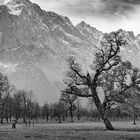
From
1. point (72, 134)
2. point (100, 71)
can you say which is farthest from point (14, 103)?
point (72, 134)

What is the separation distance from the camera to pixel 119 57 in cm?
4481

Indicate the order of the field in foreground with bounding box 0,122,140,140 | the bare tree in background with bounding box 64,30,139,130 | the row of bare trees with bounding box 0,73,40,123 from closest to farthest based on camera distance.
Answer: the field in foreground with bounding box 0,122,140,140, the bare tree in background with bounding box 64,30,139,130, the row of bare trees with bounding box 0,73,40,123

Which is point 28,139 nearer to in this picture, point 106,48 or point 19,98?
point 106,48

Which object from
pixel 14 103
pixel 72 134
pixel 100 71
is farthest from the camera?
pixel 14 103

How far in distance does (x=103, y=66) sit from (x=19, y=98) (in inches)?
3960

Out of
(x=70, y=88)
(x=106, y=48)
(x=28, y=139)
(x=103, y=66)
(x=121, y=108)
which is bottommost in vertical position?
(x=28, y=139)

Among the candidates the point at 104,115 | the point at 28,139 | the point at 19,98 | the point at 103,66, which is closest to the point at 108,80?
the point at 103,66

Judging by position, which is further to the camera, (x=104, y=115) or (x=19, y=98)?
(x=19, y=98)

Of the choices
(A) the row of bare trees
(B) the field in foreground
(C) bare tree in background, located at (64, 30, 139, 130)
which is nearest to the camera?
(B) the field in foreground

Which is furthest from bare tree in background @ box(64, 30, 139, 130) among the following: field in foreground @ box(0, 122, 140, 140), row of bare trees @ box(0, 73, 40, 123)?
row of bare trees @ box(0, 73, 40, 123)

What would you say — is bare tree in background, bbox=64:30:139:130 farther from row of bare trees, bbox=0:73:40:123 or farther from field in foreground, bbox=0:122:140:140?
row of bare trees, bbox=0:73:40:123

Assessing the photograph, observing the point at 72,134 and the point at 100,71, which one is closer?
the point at 72,134

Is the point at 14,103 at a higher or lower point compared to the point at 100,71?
higher

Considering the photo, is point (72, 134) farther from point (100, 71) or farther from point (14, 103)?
point (14, 103)
